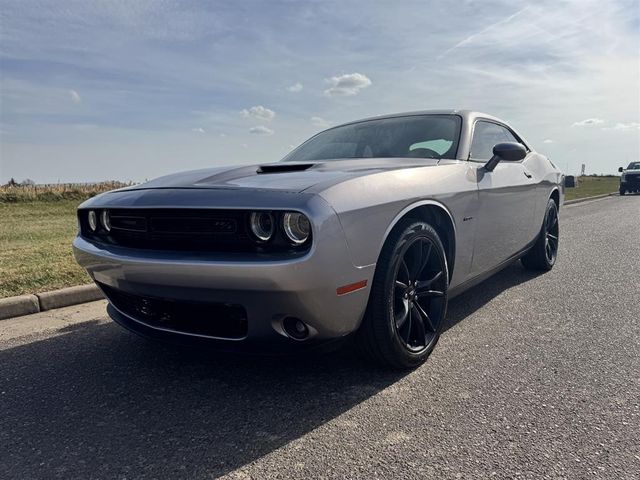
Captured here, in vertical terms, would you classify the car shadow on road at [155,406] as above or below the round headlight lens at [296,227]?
below

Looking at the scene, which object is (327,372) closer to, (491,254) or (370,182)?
(370,182)

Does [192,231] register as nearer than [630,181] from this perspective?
Yes

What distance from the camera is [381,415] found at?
2164 mm

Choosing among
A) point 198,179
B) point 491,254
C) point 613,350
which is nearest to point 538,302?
point 491,254

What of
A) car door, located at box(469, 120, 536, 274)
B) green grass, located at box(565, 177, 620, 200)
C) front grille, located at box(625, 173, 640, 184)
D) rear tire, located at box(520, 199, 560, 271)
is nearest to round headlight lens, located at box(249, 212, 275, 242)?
car door, located at box(469, 120, 536, 274)

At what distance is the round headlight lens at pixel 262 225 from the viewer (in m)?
2.11

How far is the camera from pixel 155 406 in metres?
2.29

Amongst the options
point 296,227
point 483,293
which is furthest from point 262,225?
point 483,293

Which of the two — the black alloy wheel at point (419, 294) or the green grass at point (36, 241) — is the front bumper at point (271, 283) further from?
the green grass at point (36, 241)

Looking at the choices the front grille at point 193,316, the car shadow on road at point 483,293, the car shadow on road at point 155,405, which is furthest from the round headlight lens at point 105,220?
the car shadow on road at point 483,293

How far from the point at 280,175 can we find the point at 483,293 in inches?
95.6

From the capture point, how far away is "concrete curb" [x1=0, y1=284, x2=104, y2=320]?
153 inches

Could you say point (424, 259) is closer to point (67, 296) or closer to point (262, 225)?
point (262, 225)

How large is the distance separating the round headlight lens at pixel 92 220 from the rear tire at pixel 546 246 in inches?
147
